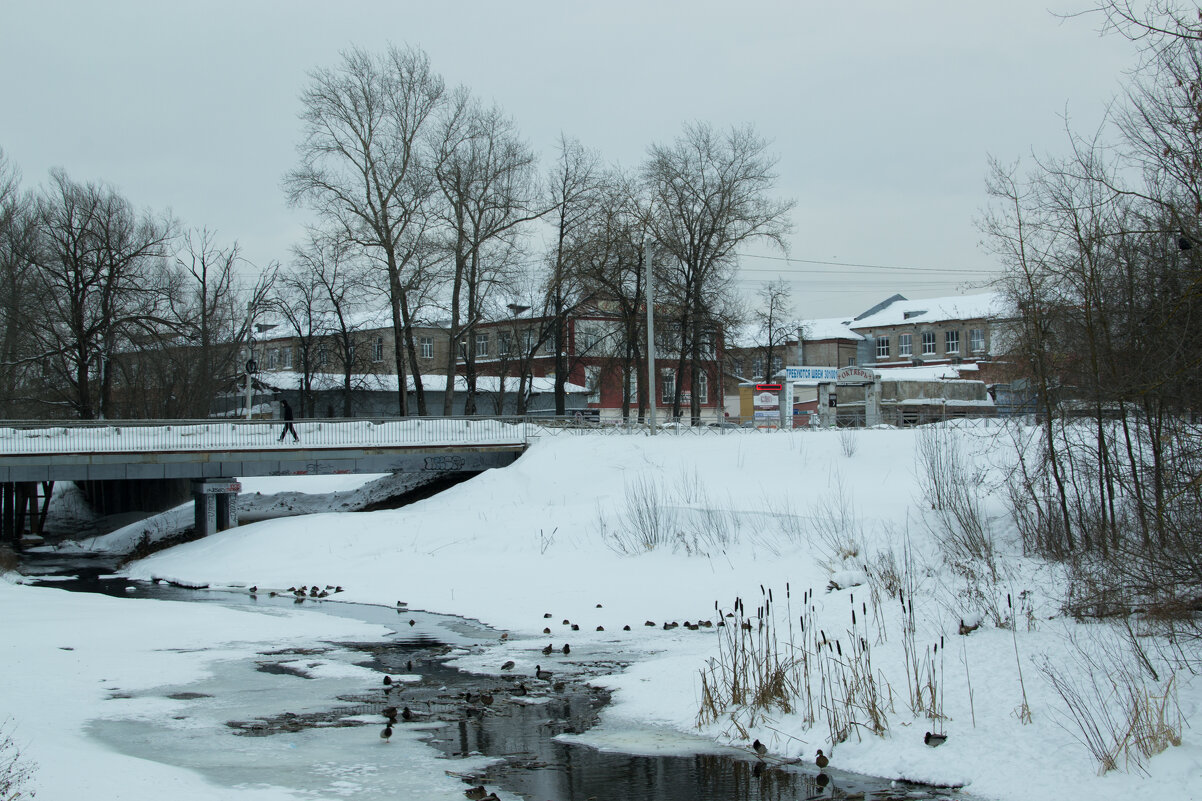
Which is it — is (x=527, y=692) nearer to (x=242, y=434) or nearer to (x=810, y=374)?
(x=242, y=434)

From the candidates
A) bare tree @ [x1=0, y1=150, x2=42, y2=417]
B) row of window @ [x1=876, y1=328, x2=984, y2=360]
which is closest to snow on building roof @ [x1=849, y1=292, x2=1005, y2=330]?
row of window @ [x1=876, y1=328, x2=984, y2=360]

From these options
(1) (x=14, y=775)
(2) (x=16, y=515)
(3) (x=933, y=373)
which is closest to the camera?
(1) (x=14, y=775)

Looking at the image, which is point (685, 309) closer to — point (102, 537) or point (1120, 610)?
point (102, 537)

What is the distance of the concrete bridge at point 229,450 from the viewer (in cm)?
3158

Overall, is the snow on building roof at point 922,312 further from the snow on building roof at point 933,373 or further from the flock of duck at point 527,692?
the flock of duck at point 527,692

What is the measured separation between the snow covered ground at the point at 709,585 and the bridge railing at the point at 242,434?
2807mm

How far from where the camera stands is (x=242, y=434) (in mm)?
34312

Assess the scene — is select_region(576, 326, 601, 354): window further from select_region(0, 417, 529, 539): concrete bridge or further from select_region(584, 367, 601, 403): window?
select_region(0, 417, 529, 539): concrete bridge

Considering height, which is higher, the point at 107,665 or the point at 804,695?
the point at 804,695

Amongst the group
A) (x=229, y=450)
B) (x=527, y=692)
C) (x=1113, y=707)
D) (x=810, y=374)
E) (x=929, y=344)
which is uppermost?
(x=929, y=344)

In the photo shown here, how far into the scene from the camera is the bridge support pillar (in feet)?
113

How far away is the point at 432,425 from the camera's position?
37.2 m

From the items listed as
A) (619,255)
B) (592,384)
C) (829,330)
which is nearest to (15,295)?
(619,255)

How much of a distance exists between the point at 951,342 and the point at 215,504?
83.2 m
